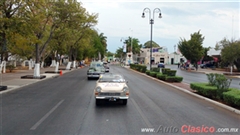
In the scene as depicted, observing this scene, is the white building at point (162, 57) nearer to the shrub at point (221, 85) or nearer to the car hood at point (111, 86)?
the shrub at point (221, 85)

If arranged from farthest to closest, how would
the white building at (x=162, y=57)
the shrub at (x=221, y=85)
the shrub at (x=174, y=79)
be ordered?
the white building at (x=162, y=57)
the shrub at (x=174, y=79)
the shrub at (x=221, y=85)

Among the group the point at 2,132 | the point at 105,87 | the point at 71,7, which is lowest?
the point at 2,132

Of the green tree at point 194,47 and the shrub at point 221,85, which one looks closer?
the shrub at point 221,85

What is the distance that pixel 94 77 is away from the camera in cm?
2817

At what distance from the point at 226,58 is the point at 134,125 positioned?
42.6 metres

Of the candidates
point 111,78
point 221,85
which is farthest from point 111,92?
point 221,85

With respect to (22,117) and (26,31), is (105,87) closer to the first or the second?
(22,117)

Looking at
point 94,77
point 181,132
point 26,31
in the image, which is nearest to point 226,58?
point 94,77

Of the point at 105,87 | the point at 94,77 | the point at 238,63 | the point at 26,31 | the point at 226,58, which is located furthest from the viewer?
the point at 238,63

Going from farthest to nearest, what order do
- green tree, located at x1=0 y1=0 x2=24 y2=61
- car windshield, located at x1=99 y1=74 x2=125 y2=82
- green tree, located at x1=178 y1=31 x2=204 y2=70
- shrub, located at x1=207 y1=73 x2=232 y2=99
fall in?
1. green tree, located at x1=178 y1=31 x2=204 y2=70
2. green tree, located at x1=0 y1=0 x2=24 y2=61
3. shrub, located at x1=207 y1=73 x2=232 y2=99
4. car windshield, located at x1=99 y1=74 x2=125 y2=82

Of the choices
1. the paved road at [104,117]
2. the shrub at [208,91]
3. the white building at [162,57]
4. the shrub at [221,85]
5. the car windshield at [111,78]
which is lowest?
the paved road at [104,117]

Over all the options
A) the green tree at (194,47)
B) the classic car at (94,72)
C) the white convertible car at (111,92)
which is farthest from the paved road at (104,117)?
the green tree at (194,47)

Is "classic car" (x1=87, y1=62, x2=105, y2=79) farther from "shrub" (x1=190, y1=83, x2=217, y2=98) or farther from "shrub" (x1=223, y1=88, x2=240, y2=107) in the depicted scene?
"shrub" (x1=223, y1=88, x2=240, y2=107)

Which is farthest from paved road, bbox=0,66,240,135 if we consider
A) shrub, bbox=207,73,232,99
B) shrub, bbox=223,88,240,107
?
shrub, bbox=207,73,232,99
